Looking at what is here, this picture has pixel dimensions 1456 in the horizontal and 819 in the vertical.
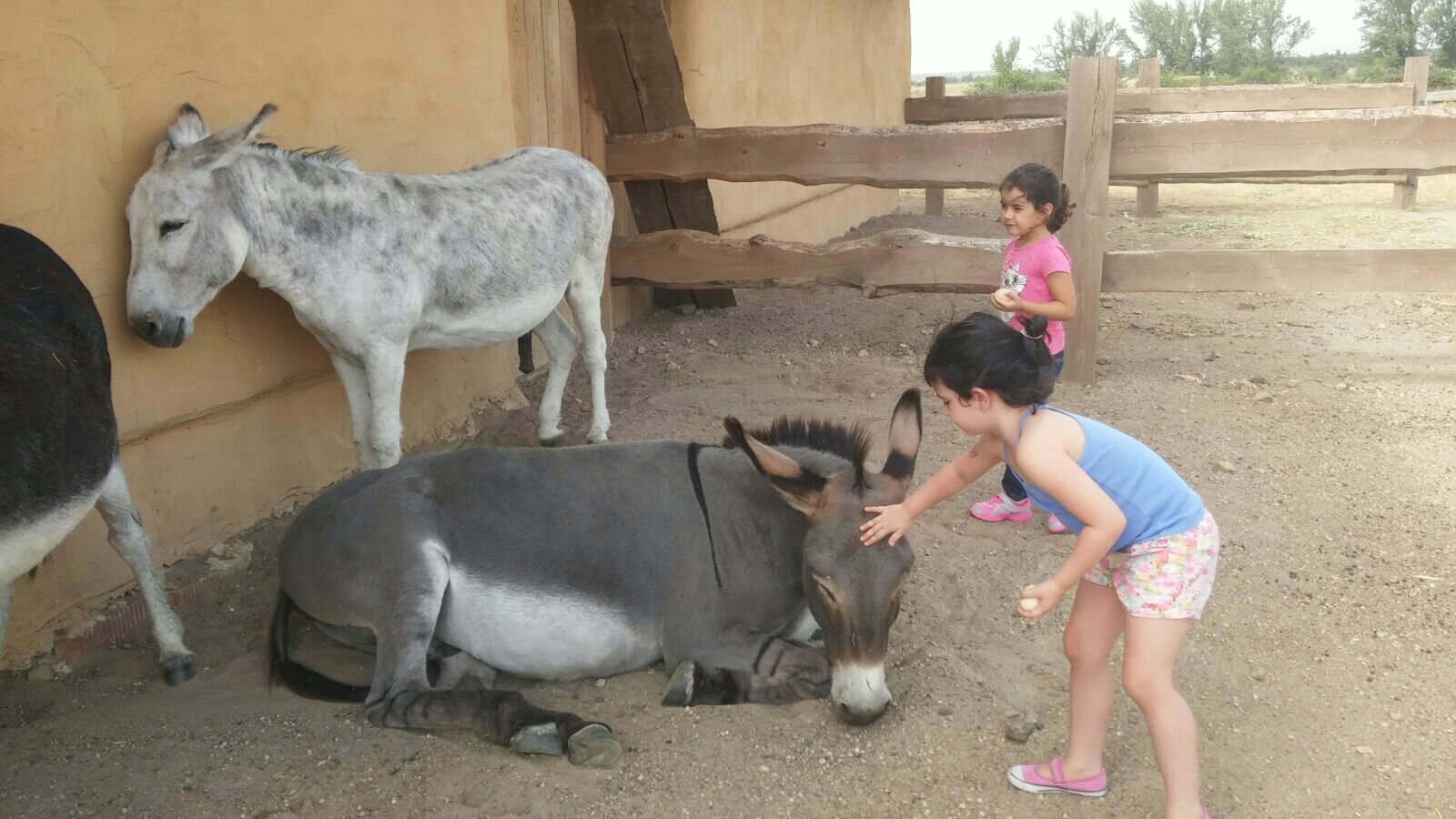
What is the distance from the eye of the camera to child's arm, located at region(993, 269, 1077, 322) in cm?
419

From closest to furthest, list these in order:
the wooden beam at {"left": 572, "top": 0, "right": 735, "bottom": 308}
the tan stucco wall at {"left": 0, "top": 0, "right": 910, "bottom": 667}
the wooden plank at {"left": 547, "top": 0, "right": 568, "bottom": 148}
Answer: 1. the tan stucco wall at {"left": 0, "top": 0, "right": 910, "bottom": 667}
2. the wooden plank at {"left": 547, "top": 0, "right": 568, "bottom": 148}
3. the wooden beam at {"left": 572, "top": 0, "right": 735, "bottom": 308}

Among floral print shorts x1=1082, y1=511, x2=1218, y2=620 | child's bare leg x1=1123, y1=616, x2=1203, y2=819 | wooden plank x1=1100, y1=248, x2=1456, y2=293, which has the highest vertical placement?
wooden plank x1=1100, y1=248, x2=1456, y2=293

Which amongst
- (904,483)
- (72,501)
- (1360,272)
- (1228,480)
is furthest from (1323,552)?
(72,501)

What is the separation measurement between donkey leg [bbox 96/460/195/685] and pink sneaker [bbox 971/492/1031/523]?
3.07 meters

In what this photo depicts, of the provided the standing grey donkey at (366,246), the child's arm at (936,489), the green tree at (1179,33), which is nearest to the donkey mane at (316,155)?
the standing grey donkey at (366,246)

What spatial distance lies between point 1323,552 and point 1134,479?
216 centimetres

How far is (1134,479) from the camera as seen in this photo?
100 inches

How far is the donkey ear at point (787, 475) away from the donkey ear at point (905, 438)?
22 centimetres

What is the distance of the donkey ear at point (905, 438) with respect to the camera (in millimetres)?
3143

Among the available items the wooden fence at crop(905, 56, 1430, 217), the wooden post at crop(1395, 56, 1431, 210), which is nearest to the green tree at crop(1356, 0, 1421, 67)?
the wooden post at crop(1395, 56, 1431, 210)

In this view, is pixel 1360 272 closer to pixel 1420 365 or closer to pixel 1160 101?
pixel 1420 365

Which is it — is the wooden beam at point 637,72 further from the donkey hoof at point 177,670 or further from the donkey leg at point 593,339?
the donkey hoof at point 177,670

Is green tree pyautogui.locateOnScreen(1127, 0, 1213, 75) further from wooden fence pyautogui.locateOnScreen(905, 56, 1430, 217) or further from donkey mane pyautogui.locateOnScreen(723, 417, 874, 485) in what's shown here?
donkey mane pyautogui.locateOnScreen(723, 417, 874, 485)

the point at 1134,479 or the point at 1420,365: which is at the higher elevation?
the point at 1134,479
